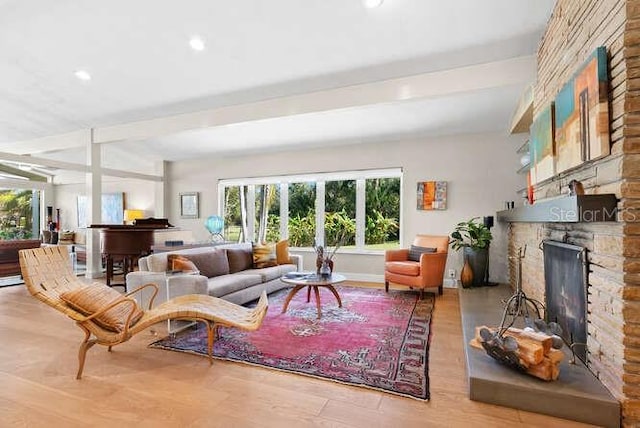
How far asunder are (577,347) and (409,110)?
132 inches

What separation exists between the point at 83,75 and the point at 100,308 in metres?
3.45

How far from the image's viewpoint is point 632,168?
168 centimetres

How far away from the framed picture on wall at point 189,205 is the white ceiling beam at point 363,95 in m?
2.10

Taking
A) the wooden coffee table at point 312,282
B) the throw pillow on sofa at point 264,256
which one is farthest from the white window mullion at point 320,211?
the wooden coffee table at point 312,282

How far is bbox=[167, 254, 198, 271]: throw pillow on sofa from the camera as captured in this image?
140 inches

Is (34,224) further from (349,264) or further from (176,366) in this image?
(176,366)

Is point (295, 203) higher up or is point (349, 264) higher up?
point (295, 203)

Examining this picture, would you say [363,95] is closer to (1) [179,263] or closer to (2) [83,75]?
(1) [179,263]

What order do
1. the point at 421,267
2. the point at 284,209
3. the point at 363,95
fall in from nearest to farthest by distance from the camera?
the point at 363,95
the point at 421,267
the point at 284,209

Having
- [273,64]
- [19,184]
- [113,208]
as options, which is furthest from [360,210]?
[19,184]

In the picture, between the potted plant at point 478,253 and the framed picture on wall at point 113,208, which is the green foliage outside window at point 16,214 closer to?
the framed picture on wall at point 113,208

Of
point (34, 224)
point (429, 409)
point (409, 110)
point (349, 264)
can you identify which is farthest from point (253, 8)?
point (34, 224)

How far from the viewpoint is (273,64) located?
375 cm

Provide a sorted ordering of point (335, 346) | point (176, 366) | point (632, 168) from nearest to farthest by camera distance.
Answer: point (632, 168), point (176, 366), point (335, 346)
